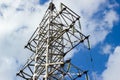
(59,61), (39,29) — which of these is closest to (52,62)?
(59,61)

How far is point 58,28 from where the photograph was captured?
38.0 meters

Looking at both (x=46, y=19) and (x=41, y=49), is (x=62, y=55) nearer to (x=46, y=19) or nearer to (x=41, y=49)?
(x=41, y=49)

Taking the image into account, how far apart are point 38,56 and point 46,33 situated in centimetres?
258

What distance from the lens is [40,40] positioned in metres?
38.0

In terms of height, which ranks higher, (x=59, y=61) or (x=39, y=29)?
(x=39, y=29)

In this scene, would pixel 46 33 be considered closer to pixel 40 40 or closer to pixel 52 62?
pixel 40 40

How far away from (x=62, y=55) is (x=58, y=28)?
3455 millimetres

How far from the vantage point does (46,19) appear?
39312 millimetres

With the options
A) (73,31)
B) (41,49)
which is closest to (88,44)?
(73,31)

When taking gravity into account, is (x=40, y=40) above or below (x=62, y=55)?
above

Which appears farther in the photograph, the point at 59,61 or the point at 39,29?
the point at 39,29

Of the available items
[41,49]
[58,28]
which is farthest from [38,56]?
[58,28]

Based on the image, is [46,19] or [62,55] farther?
[46,19]

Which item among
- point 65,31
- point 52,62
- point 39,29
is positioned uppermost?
point 39,29
